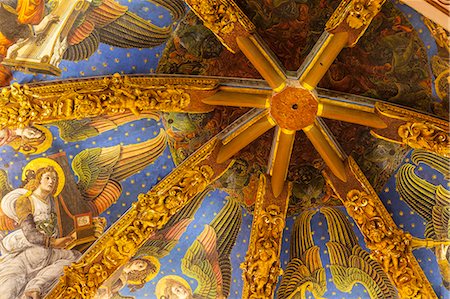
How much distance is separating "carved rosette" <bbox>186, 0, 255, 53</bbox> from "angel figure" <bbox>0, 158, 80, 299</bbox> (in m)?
2.99

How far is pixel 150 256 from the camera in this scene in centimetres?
1041

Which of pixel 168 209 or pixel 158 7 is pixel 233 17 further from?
pixel 168 209

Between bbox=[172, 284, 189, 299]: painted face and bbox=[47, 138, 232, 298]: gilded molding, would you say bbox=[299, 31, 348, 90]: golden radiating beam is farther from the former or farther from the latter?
bbox=[172, 284, 189, 299]: painted face

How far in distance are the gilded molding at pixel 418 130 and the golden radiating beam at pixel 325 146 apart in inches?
31.6

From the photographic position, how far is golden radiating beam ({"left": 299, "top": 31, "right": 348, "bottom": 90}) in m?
9.33

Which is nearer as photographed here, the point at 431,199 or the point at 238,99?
the point at 238,99

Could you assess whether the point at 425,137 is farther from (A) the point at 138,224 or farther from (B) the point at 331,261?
(A) the point at 138,224

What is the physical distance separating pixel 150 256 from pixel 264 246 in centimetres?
A: 177

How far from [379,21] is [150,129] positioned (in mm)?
3633

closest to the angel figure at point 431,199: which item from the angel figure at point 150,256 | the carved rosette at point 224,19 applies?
the angel figure at point 150,256

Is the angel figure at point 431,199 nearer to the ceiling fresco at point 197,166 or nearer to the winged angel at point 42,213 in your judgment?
the ceiling fresco at point 197,166

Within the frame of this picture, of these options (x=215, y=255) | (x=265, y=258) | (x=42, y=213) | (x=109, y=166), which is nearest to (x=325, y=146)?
(x=265, y=258)

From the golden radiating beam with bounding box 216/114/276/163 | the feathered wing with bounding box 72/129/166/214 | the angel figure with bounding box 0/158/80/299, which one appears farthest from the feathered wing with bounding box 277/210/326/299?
the angel figure with bounding box 0/158/80/299

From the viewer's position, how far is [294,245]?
11.0 m
